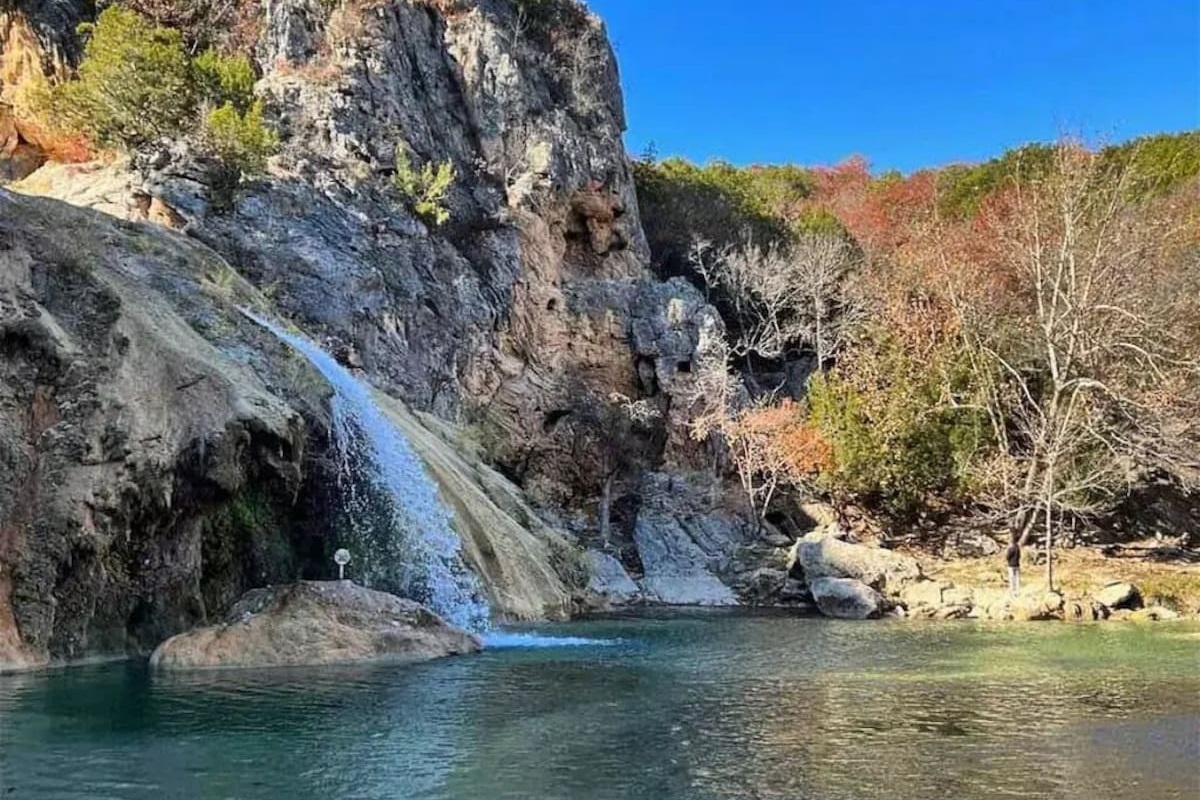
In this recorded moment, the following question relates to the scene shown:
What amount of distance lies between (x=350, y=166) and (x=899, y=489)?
22.1 meters

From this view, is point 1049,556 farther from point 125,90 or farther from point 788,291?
point 125,90

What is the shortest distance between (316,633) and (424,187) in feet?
86.7

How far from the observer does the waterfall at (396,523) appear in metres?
20.8

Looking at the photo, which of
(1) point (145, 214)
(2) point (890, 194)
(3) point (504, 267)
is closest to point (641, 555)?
(3) point (504, 267)

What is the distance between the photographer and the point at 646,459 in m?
41.2

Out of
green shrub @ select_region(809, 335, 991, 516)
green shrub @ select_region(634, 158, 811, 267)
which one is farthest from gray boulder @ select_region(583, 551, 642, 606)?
green shrub @ select_region(634, 158, 811, 267)

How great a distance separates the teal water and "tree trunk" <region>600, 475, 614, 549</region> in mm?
20859

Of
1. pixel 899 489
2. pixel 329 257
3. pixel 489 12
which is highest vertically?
pixel 489 12

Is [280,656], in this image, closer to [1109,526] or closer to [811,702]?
[811,702]

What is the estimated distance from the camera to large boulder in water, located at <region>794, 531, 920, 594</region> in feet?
102

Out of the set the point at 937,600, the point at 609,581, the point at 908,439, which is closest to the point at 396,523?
the point at 609,581

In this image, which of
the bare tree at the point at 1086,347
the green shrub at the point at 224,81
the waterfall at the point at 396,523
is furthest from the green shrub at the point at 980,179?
the waterfall at the point at 396,523

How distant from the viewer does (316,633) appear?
51.4 ft

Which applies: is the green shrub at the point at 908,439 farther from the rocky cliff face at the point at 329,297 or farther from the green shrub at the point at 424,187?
the green shrub at the point at 424,187
